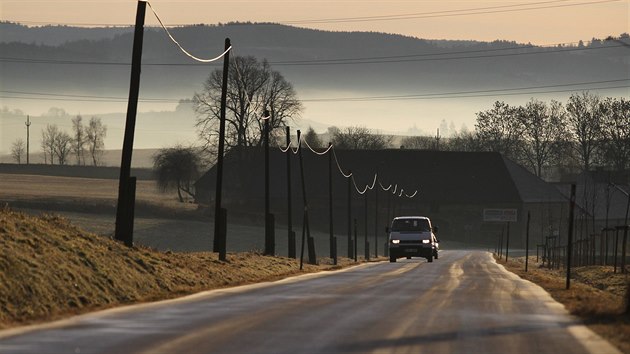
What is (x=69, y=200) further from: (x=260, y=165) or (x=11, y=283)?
(x=11, y=283)

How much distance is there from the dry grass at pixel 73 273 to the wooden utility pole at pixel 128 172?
2.55 feet

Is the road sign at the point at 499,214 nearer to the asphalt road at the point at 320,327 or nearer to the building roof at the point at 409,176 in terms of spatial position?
the building roof at the point at 409,176

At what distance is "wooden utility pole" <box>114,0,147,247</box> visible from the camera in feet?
122

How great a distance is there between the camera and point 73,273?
27250 millimetres

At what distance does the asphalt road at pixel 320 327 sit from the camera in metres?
16.8

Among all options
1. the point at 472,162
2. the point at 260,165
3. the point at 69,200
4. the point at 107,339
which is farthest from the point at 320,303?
the point at 472,162

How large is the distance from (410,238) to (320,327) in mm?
52450

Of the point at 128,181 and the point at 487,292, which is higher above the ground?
the point at 128,181

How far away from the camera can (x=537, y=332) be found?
1966cm

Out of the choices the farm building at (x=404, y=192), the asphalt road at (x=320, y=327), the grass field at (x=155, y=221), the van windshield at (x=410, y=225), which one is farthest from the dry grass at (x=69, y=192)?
the asphalt road at (x=320, y=327)

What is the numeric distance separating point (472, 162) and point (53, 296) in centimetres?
14923

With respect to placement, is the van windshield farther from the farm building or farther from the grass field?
the farm building

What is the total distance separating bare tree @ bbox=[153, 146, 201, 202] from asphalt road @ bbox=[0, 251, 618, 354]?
5658 inches

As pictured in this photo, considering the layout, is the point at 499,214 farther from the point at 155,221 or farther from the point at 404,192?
the point at 155,221
